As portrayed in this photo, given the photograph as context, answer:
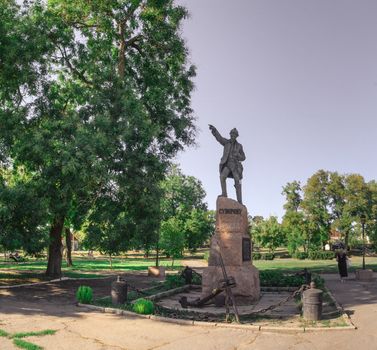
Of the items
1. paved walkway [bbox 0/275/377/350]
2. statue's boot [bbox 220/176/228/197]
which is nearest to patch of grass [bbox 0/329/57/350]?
paved walkway [bbox 0/275/377/350]

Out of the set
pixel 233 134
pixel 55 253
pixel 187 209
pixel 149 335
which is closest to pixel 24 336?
pixel 149 335

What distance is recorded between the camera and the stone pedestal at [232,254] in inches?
544

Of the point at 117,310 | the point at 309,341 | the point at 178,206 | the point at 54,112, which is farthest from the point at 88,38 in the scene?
the point at 178,206

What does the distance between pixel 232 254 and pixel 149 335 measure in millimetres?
5585

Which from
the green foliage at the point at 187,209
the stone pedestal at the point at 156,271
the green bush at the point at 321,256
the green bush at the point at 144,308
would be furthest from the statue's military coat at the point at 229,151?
the green bush at the point at 321,256

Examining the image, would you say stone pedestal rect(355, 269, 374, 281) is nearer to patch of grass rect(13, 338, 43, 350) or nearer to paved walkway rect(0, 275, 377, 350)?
paved walkway rect(0, 275, 377, 350)

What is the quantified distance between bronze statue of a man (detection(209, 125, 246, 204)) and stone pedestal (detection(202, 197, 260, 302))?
4.51 ft

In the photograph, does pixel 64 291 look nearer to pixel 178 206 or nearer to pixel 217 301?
pixel 217 301

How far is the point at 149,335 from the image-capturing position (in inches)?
361

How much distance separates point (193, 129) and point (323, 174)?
46248mm

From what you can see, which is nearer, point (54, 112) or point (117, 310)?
point (117, 310)

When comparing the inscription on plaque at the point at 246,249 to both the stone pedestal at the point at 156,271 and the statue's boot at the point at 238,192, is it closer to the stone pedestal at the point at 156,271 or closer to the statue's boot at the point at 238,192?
the statue's boot at the point at 238,192

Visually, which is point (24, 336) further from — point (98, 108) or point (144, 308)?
point (98, 108)

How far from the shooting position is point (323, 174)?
2640 inches
